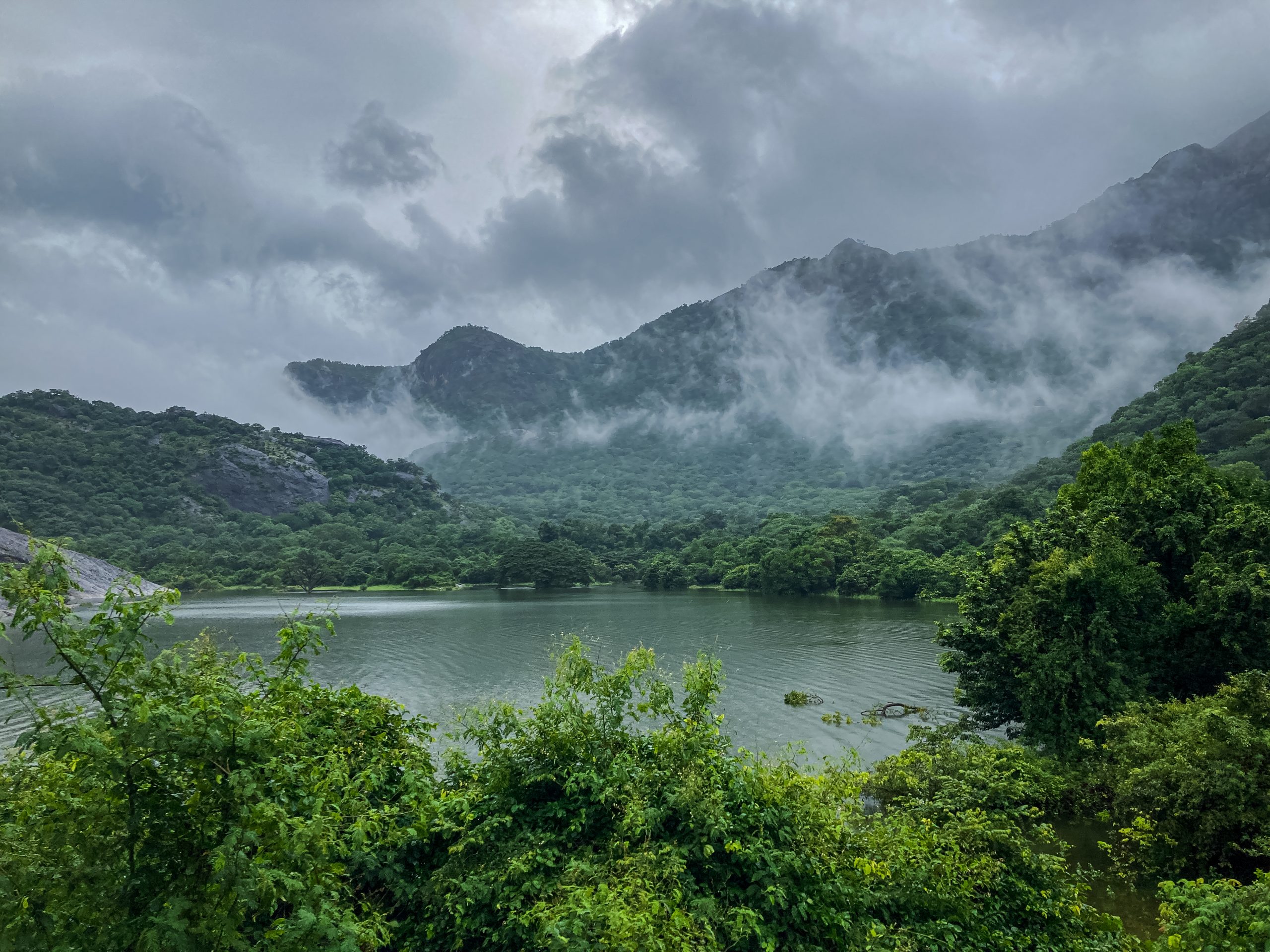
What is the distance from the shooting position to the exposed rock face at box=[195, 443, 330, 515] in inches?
6078

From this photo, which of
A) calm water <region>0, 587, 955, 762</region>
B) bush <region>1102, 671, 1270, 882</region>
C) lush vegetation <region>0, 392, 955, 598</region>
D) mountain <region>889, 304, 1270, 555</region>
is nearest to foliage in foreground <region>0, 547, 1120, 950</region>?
calm water <region>0, 587, 955, 762</region>

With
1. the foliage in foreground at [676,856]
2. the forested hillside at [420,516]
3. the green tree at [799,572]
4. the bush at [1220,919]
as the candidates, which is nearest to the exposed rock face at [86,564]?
the forested hillside at [420,516]

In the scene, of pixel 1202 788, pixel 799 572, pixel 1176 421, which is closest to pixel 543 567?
pixel 799 572

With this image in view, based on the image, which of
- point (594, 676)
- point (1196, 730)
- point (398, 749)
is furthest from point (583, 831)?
point (1196, 730)

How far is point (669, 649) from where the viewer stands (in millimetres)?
44156

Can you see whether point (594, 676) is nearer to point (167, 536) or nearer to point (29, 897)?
point (29, 897)

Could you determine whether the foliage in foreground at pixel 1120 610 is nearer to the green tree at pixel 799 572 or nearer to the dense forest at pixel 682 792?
the dense forest at pixel 682 792

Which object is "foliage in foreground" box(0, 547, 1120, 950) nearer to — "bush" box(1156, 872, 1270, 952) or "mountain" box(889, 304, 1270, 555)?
"bush" box(1156, 872, 1270, 952)

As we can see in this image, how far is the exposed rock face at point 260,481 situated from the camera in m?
154

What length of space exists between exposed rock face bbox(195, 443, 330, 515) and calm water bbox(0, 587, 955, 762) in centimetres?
8618

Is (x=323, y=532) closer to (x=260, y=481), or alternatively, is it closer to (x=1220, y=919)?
(x=260, y=481)

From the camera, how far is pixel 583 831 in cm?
779

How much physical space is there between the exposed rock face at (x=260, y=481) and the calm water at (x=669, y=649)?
86.2 meters

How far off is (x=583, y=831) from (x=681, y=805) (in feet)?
4.03
